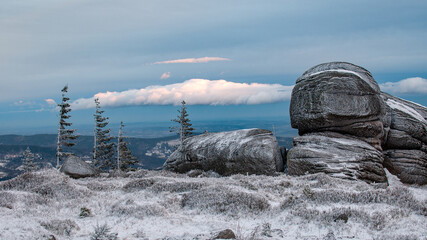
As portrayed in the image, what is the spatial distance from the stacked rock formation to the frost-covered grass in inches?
163

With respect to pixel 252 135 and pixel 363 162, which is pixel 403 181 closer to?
pixel 363 162

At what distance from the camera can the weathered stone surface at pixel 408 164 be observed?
24734 mm

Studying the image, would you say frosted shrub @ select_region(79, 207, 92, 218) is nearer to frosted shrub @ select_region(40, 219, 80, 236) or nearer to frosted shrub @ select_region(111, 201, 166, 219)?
frosted shrub @ select_region(111, 201, 166, 219)

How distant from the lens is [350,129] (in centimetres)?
2377

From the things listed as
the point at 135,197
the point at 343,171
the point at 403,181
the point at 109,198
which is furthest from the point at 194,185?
the point at 403,181

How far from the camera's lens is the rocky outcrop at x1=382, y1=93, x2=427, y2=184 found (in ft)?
81.9

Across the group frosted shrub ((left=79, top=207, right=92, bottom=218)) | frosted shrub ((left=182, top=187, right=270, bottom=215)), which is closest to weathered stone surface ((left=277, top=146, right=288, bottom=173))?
frosted shrub ((left=182, top=187, right=270, bottom=215))

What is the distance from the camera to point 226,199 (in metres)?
14.0

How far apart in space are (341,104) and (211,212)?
1457 centimetres

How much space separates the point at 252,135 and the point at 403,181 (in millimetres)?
11647

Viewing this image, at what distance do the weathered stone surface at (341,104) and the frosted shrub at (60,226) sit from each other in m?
18.0

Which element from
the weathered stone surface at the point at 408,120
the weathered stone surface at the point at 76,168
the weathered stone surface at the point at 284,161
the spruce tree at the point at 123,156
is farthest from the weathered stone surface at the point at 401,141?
the spruce tree at the point at 123,156

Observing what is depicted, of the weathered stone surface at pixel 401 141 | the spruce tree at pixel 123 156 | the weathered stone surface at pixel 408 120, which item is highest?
the weathered stone surface at pixel 408 120

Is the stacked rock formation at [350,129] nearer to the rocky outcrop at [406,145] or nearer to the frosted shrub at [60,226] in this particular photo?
the rocky outcrop at [406,145]
